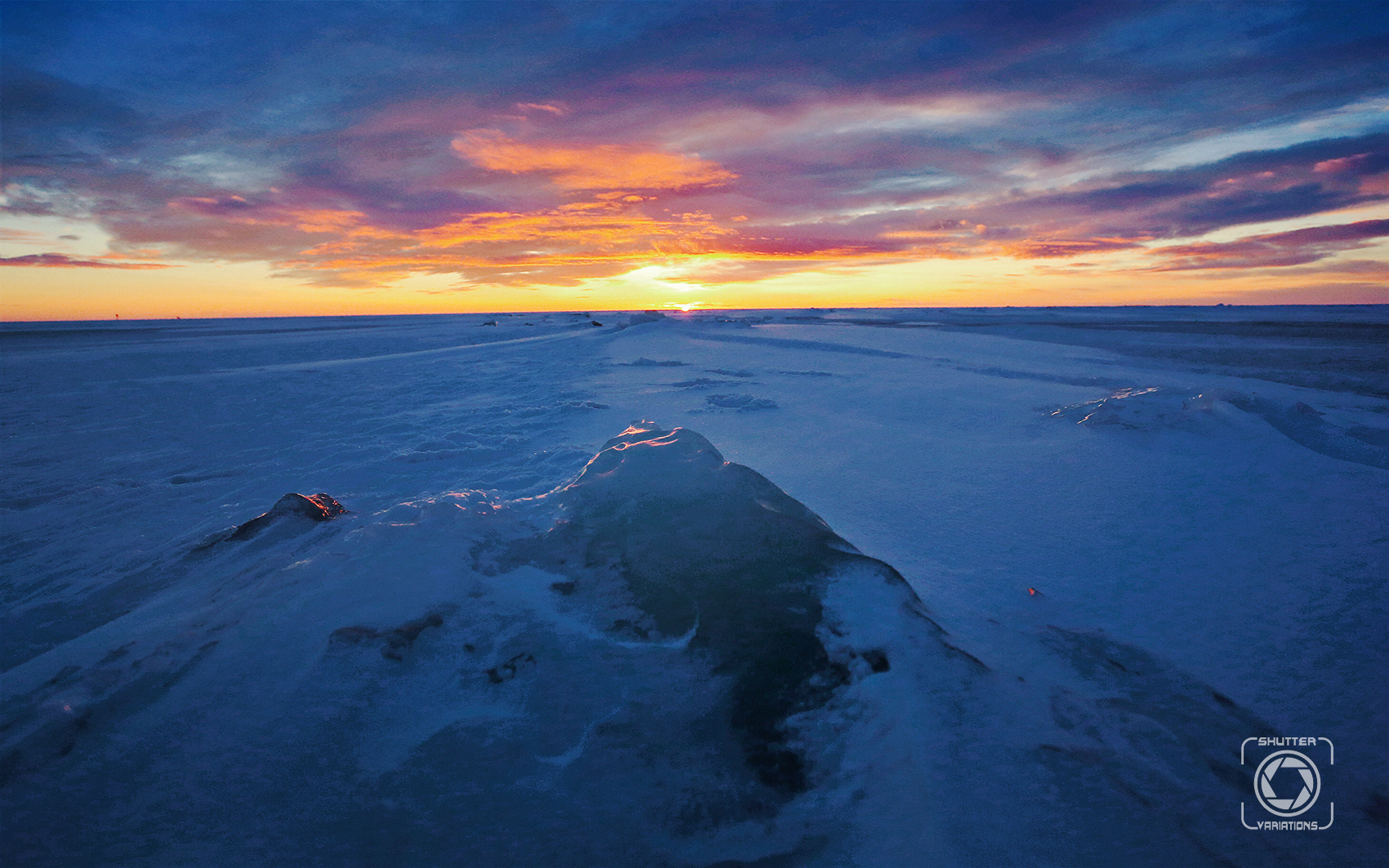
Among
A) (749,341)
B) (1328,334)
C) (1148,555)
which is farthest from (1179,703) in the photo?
(1328,334)

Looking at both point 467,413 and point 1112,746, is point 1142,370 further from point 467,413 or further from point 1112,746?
point 467,413

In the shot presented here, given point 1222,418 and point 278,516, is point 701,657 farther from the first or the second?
point 1222,418

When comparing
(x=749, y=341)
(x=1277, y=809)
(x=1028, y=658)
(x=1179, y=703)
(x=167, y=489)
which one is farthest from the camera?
(x=749, y=341)

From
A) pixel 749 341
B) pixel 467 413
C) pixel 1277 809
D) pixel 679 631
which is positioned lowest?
pixel 1277 809

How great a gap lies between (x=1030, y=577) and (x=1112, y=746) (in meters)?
1.21

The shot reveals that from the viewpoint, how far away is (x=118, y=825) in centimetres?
149

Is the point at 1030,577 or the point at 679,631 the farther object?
the point at 1030,577
